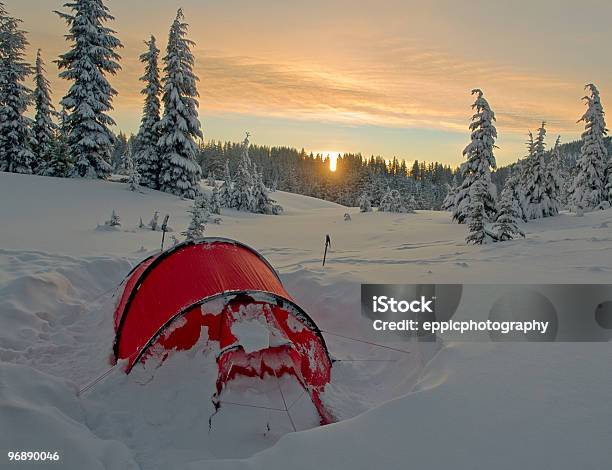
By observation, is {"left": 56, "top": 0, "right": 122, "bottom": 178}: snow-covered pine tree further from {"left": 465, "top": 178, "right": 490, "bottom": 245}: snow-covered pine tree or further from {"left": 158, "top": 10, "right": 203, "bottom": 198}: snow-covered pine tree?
{"left": 465, "top": 178, "right": 490, "bottom": 245}: snow-covered pine tree

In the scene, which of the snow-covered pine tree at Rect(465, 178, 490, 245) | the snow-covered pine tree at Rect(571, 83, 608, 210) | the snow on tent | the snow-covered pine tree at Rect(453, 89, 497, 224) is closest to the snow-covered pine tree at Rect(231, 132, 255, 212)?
the snow-covered pine tree at Rect(453, 89, 497, 224)

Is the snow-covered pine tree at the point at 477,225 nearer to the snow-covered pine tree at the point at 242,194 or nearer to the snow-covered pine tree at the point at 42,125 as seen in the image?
the snow-covered pine tree at the point at 242,194

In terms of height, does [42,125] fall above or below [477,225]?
above

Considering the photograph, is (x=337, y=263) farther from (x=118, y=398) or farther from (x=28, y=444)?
(x=28, y=444)

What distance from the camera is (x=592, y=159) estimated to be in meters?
31.0

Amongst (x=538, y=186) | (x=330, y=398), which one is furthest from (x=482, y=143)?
(x=330, y=398)

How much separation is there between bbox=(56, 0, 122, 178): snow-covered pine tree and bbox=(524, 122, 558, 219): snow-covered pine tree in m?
27.1

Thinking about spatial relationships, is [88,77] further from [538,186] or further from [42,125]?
[538,186]

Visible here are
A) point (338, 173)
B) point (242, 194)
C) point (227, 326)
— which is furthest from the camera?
point (338, 173)

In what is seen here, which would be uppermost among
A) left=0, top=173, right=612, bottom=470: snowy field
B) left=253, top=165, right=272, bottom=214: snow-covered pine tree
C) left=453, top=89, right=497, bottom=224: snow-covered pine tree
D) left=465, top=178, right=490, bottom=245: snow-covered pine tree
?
left=453, top=89, right=497, bottom=224: snow-covered pine tree

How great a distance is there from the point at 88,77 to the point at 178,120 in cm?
561

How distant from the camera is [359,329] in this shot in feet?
22.3

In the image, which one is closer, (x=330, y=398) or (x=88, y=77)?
(x=330, y=398)

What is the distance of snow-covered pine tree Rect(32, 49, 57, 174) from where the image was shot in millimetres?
29750
